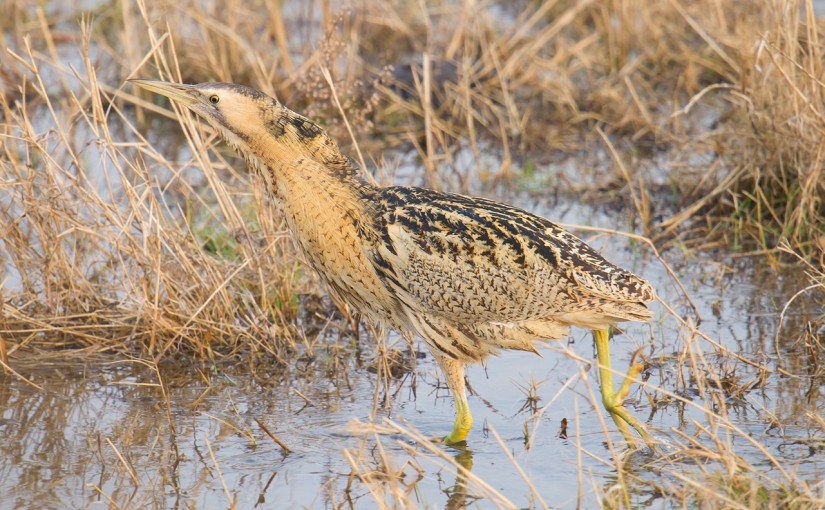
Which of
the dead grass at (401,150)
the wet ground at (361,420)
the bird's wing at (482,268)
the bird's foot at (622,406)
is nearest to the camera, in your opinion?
the wet ground at (361,420)

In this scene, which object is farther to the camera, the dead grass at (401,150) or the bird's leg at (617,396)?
the dead grass at (401,150)

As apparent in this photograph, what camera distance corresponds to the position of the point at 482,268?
4105mm

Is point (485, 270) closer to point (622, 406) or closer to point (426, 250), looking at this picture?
point (426, 250)

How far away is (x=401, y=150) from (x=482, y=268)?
375 centimetres

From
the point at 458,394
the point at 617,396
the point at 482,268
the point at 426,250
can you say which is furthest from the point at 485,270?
the point at 617,396

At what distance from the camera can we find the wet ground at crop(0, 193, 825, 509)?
395 cm

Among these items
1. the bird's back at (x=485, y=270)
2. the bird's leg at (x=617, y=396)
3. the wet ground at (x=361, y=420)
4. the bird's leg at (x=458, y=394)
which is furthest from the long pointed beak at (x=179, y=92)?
the bird's leg at (x=617, y=396)

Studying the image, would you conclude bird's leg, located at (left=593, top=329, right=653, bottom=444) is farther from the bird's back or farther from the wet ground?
the bird's back

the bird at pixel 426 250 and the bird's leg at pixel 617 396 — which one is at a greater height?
the bird at pixel 426 250

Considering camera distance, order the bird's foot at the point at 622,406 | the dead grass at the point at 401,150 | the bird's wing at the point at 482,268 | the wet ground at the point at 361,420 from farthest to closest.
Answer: the dead grass at the point at 401,150, the bird's foot at the point at 622,406, the bird's wing at the point at 482,268, the wet ground at the point at 361,420

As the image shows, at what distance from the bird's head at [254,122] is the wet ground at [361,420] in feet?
3.02

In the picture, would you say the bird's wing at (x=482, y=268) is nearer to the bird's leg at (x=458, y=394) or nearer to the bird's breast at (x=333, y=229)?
the bird's breast at (x=333, y=229)

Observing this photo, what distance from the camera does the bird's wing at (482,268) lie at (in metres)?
4.09

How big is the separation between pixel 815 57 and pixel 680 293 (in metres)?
1.29
